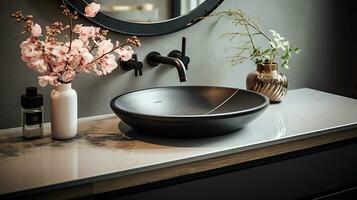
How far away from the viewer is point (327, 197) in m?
1.33

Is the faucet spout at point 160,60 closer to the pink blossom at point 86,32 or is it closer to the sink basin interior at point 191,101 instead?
the sink basin interior at point 191,101

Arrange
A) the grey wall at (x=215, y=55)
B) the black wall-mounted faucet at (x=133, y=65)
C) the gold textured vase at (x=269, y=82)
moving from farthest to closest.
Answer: the gold textured vase at (x=269, y=82), the black wall-mounted faucet at (x=133, y=65), the grey wall at (x=215, y=55)

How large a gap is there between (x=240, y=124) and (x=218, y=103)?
28 centimetres

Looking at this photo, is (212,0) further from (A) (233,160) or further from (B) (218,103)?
(A) (233,160)

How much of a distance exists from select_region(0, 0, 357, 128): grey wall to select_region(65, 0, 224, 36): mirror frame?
3 centimetres

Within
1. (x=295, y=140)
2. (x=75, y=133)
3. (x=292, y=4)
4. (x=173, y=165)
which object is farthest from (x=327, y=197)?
(x=292, y=4)

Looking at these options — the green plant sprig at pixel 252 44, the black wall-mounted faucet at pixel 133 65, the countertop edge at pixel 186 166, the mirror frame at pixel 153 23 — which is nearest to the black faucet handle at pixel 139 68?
the black wall-mounted faucet at pixel 133 65

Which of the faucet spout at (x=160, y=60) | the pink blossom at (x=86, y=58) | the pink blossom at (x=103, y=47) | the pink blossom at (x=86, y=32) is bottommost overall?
the faucet spout at (x=160, y=60)

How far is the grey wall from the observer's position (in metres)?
1.34

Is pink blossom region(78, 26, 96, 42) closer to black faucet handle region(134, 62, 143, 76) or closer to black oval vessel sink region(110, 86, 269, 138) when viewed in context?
black oval vessel sink region(110, 86, 269, 138)

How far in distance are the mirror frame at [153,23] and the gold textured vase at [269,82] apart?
0.30 metres

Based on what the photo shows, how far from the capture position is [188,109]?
4.81 feet

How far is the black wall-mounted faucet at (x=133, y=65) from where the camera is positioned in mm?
1491

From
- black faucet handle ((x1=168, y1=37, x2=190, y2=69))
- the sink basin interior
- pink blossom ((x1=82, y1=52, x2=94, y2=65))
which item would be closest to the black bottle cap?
pink blossom ((x1=82, y1=52, x2=94, y2=65))
